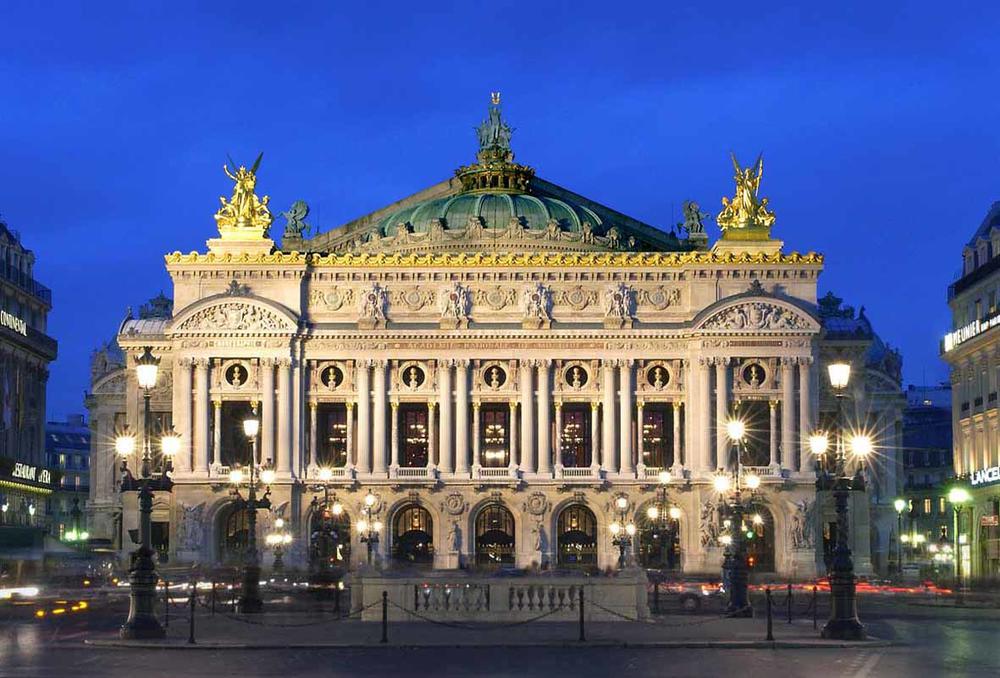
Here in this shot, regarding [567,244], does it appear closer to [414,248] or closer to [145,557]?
[414,248]

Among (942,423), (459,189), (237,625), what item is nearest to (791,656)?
(237,625)

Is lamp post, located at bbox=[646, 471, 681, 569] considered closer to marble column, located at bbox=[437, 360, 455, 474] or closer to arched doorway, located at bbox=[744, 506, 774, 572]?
arched doorway, located at bbox=[744, 506, 774, 572]

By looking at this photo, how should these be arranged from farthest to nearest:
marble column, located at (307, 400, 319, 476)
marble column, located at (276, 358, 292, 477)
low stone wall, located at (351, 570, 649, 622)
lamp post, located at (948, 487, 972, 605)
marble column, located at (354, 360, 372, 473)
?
marble column, located at (307, 400, 319, 476) < marble column, located at (354, 360, 372, 473) < marble column, located at (276, 358, 292, 477) < lamp post, located at (948, 487, 972, 605) < low stone wall, located at (351, 570, 649, 622)

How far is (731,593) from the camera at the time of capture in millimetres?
65125

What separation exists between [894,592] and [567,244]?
50820 millimetres

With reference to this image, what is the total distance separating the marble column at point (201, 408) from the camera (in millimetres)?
117688

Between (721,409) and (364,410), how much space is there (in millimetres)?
22888

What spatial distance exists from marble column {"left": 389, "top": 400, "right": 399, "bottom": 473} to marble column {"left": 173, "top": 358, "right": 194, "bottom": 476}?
41.8ft

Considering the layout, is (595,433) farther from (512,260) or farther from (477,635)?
(477,635)

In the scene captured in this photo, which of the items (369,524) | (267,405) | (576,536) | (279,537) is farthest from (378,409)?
(279,537)

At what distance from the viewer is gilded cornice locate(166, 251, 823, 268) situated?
11938 cm

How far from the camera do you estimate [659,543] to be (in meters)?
117

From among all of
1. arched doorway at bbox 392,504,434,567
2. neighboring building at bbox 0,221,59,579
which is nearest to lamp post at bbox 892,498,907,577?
arched doorway at bbox 392,504,434,567

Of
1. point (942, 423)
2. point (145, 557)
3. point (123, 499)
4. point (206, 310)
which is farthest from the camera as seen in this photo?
point (942, 423)
